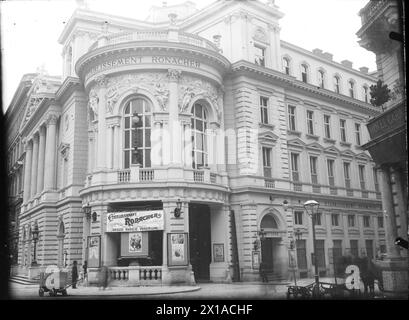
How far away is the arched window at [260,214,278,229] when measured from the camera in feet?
69.3

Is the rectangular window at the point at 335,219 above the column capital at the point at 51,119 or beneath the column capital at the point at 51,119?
beneath

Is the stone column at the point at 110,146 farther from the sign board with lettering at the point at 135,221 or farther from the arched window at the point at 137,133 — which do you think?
the sign board with lettering at the point at 135,221

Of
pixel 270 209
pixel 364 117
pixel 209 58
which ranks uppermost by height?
pixel 209 58

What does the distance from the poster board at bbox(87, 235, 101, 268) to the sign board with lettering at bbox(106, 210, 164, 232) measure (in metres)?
0.78

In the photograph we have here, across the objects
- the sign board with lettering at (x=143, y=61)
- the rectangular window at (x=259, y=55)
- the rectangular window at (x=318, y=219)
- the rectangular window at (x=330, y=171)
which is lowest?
the rectangular window at (x=318, y=219)

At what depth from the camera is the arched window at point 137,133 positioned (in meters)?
20.4

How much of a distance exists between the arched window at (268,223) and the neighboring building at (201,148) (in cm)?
6

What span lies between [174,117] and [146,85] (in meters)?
1.92

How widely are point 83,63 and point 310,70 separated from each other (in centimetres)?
1049

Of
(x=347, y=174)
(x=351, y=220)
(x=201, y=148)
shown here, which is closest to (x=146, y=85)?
(x=201, y=148)

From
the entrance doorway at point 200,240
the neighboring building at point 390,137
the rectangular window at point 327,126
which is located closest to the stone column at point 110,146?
the entrance doorway at point 200,240
